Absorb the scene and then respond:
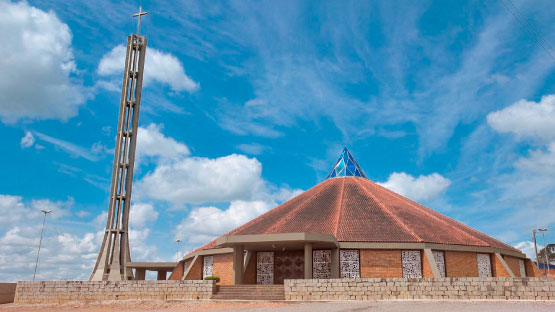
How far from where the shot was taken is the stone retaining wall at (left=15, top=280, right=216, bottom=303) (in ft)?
74.6

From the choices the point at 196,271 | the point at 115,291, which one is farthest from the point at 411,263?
the point at 115,291

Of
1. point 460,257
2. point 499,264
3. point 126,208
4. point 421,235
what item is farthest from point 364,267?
point 126,208

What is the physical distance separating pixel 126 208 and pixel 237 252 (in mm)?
10037

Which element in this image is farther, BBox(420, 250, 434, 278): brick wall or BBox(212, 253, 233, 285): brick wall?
BBox(212, 253, 233, 285): brick wall

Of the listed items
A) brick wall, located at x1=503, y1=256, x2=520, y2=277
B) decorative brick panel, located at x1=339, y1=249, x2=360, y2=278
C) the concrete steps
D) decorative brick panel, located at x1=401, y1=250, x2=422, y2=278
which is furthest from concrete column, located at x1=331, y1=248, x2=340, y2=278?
brick wall, located at x1=503, y1=256, x2=520, y2=277

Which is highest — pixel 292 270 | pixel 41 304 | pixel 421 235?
pixel 421 235

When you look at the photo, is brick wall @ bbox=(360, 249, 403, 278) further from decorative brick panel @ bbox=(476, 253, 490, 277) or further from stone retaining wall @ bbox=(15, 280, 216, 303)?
stone retaining wall @ bbox=(15, 280, 216, 303)

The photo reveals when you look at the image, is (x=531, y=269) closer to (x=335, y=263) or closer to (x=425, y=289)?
(x=335, y=263)

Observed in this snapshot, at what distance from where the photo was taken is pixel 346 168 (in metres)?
39.3

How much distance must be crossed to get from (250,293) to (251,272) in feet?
18.9

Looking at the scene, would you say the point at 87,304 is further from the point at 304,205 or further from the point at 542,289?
the point at 542,289

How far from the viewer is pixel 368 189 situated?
117 feet

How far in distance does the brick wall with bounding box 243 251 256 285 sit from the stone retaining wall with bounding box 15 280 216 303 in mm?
5880

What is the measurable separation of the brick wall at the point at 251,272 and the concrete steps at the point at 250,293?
4684 mm
